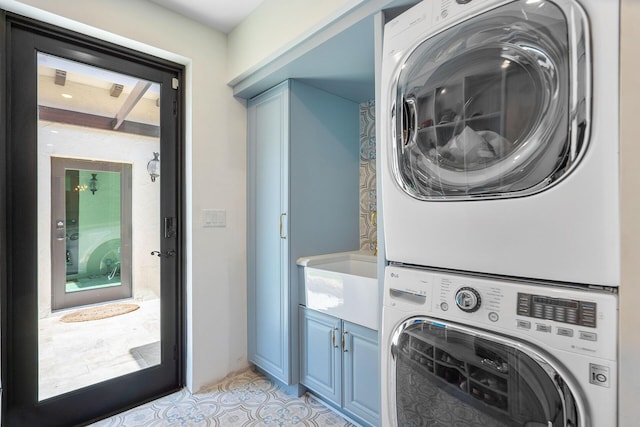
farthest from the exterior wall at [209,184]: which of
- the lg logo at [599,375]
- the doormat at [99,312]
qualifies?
the lg logo at [599,375]

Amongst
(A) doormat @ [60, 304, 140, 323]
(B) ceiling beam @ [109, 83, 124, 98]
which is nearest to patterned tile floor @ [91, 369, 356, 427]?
(A) doormat @ [60, 304, 140, 323]

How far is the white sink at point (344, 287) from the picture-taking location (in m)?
1.65

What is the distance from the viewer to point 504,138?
0.93 metres

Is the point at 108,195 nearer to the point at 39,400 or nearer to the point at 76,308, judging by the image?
the point at 76,308

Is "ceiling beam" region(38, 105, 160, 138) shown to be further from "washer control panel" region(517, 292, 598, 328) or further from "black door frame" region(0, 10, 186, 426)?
"washer control panel" region(517, 292, 598, 328)

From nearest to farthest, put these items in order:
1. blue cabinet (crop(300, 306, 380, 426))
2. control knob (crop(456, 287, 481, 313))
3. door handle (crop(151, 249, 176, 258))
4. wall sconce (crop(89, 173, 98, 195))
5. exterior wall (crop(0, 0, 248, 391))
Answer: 1. control knob (crop(456, 287, 481, 313))
2. blue cabinet (crop(300, 306, 380, 426))
3. wall sconce (crop(89, 173, 98, 195))
4. exterior wall (crop(0, 0, 248, 391))
5. door handle (crop(151, 249, 176, 258))

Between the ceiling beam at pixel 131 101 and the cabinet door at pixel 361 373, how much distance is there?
1.89m

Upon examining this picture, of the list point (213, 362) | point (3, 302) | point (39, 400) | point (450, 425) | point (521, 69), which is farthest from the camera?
point (213, 362)

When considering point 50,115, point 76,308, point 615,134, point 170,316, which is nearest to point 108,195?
point 50,115

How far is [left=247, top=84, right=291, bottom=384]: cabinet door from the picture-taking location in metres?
2.10

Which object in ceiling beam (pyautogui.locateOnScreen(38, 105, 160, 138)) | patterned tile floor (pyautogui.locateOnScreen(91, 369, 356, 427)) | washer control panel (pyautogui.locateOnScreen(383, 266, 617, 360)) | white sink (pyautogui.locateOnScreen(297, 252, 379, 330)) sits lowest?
patterned tile floor (pyautogui.locateOnScreen(91, 369, 356, 427))

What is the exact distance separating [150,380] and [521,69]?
257cm

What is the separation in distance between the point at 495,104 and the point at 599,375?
76 cm

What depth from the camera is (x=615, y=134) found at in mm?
747
